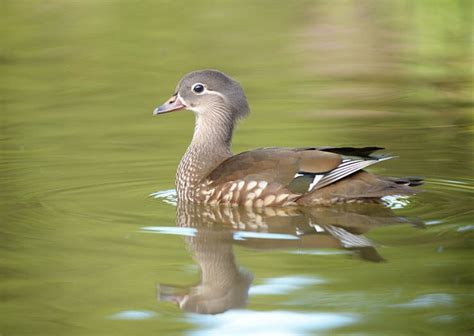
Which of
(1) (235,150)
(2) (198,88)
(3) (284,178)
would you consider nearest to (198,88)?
(2) (198,88)

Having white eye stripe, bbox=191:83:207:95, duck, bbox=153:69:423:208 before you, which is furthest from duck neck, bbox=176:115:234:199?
white eye stripe, bbox=191:83:207:95

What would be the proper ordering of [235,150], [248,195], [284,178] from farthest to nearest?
1. [235,150]
2. [248,195]
3. [284,178]

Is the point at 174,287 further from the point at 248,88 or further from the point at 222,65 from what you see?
the point at 222,65

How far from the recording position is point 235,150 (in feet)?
35.0

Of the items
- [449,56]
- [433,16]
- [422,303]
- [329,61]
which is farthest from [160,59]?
[422,303]

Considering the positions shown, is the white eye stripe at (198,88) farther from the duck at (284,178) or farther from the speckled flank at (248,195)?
the speckled flank at (248,195)

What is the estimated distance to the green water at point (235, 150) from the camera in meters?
6.28

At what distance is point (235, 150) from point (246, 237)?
292 cm

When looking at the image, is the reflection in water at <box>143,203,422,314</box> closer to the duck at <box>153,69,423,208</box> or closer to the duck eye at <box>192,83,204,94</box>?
the duck at <box>153,69,423,208</box>

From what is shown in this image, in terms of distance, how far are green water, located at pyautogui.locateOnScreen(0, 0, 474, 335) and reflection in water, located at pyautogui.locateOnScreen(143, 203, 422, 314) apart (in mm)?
22

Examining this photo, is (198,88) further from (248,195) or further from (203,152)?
(248,195)

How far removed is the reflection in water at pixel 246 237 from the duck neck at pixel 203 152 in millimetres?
268

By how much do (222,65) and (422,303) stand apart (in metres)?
9.79

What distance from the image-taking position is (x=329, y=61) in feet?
54.1
